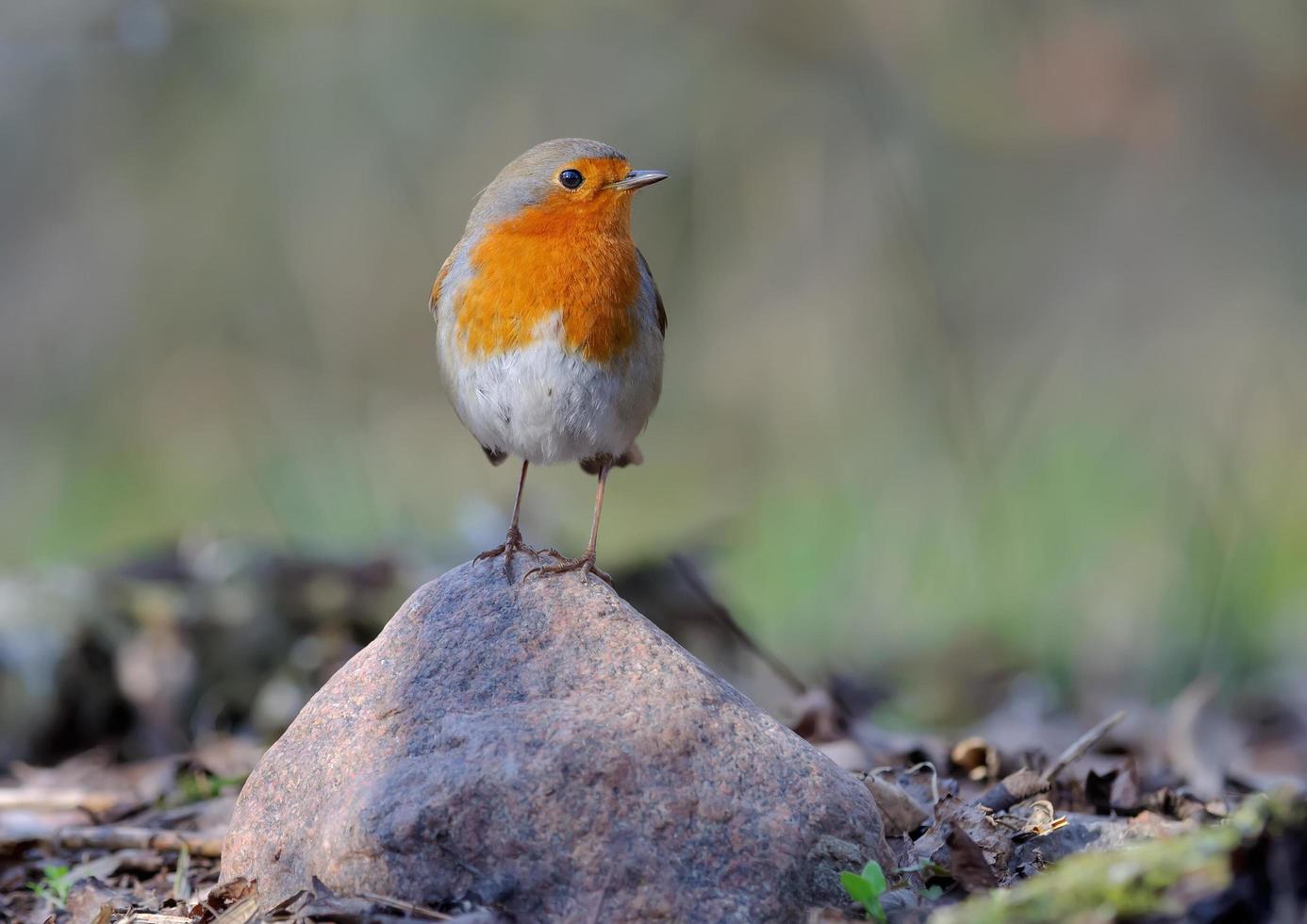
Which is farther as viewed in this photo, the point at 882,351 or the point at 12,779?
the point at 882,351

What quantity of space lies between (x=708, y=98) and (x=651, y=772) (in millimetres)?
8447

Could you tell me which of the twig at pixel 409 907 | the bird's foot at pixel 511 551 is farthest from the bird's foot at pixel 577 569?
the twig at pixel 409 907

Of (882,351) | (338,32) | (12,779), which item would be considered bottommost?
(12,779)

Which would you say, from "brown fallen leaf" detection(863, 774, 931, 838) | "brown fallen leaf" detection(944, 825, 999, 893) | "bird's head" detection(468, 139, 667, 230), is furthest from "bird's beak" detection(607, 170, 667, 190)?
"brown fallen leaf" detection(944, 825, 999, 893)

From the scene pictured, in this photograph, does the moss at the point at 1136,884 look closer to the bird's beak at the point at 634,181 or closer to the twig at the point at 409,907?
the twig at the point at 409,907

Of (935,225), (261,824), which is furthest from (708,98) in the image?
(261,824)

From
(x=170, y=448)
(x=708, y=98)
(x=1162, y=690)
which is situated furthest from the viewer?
(x=708, y=98)

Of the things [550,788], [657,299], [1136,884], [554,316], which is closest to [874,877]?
[1136,884]

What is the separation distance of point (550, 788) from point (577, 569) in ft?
2.92

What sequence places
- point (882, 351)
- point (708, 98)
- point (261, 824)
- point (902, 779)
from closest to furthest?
1. point (261, 824)
2. point (902, 779)
3. point (882, 351)
4. point (708, 98)

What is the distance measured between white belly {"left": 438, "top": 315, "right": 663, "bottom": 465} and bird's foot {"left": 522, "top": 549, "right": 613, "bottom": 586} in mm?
537

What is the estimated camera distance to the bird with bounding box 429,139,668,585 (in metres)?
3.94

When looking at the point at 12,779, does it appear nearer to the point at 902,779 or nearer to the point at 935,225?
the point at 902,779

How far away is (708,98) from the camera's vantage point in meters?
10.5
